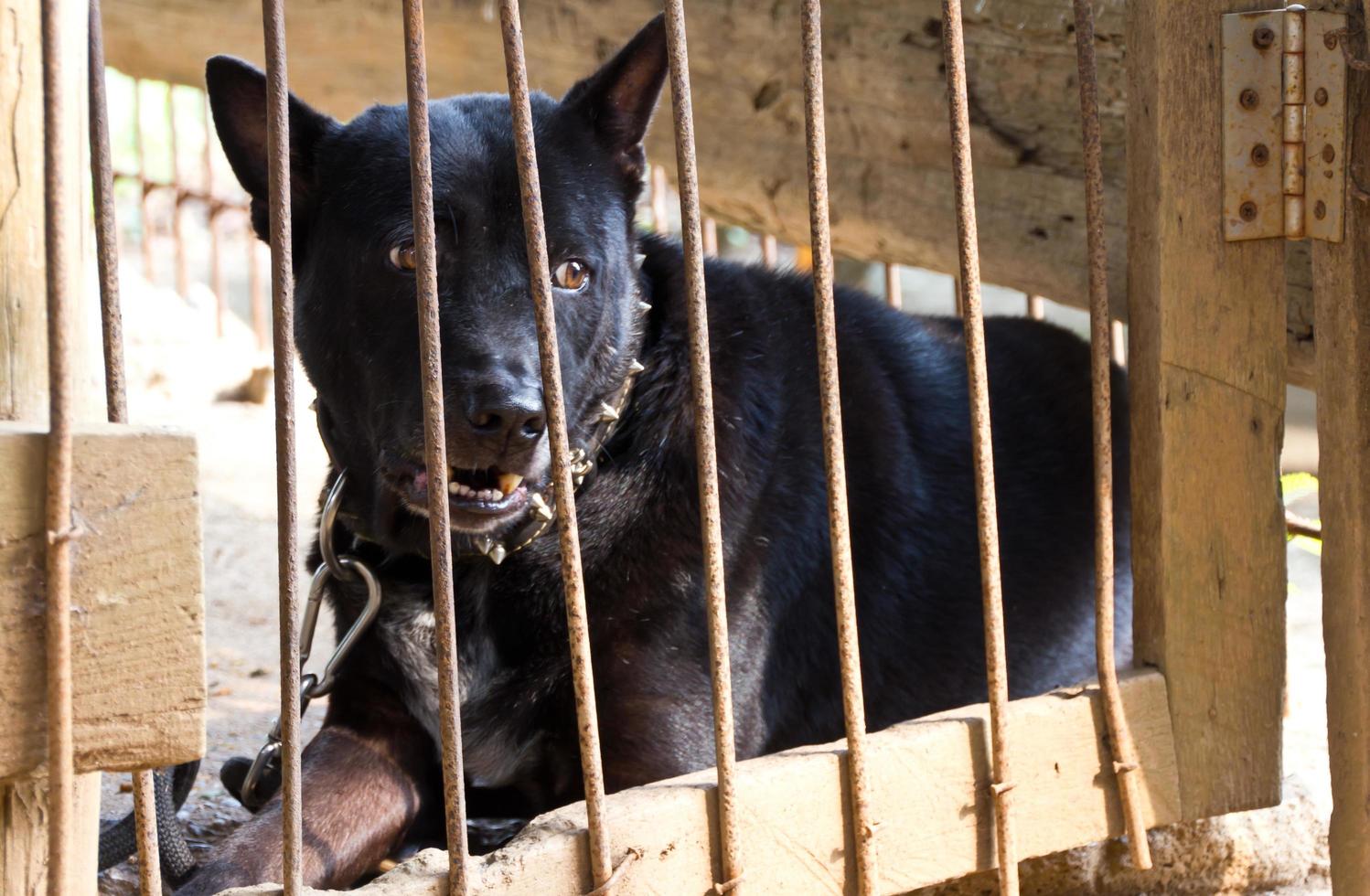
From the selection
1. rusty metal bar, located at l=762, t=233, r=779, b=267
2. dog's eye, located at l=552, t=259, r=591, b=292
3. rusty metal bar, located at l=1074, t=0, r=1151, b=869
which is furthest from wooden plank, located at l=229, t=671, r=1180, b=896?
rusty metal bar, located at l=762, t=233, r=779, b=267

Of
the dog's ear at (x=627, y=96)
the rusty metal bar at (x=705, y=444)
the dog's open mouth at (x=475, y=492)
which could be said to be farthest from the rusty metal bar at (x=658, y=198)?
the rusty metal bar at (x=705, y=444)

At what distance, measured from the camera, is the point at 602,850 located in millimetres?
1854

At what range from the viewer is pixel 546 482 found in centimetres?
239

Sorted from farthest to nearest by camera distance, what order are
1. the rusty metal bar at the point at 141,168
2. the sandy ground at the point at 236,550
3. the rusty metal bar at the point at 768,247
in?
1. the rusty metal bar at the point at 141,168
2. the rusty metal bar at the point at 768,247
3. the sandy ground at the point at 236,550

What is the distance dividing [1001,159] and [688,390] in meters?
1.00

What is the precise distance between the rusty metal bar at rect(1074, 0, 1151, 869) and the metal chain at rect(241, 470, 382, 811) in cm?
123

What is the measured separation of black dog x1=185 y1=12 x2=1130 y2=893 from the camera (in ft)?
7.54

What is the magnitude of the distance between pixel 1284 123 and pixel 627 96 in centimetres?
109

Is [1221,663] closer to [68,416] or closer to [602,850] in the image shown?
[602,850]

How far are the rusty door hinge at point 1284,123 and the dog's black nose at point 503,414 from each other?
3.71 ft

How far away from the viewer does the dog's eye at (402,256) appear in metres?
2.34

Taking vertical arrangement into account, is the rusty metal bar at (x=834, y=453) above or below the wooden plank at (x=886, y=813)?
above

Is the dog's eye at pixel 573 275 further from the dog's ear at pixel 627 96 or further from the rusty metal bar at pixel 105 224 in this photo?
the rusty metal bar at pixel 105 224

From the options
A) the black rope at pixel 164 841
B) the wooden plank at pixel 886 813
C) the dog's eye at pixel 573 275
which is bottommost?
the black rope at pixel 164 841
